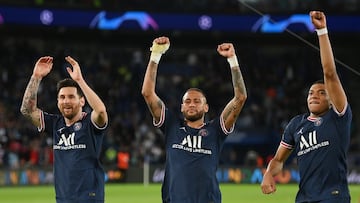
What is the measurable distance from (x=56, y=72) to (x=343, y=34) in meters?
12.0

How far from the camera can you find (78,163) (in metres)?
8.27

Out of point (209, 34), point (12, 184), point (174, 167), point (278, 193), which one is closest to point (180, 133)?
point (174, 167)

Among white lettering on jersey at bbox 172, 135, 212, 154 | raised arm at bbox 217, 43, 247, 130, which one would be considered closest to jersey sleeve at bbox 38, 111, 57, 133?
white lettering on jersey at bbox 172, 135, 212, 154

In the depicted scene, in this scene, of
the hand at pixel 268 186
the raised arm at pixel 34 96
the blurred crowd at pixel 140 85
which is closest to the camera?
the hand at pixel 268 186

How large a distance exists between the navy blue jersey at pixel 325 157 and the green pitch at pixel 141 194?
35.7 feet

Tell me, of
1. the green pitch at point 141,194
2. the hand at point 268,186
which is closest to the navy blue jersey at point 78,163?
the hand at point 268,186

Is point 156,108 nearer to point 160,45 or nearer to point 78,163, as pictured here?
point 160,45

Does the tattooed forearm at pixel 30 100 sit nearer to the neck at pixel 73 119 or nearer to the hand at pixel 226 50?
the neck at pixel 73 119

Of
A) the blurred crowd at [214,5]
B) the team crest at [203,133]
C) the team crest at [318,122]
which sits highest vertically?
the blurred crowd at [214,5]

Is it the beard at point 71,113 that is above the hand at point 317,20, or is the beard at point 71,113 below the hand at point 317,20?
below

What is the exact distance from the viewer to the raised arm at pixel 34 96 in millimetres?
8859

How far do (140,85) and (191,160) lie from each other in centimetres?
2484

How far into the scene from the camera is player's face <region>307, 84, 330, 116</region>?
762cm

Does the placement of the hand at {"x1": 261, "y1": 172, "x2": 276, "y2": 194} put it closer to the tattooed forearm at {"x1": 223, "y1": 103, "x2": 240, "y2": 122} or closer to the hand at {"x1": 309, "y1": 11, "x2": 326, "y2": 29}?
the tattooed forearm at {"x1": 223, "y1": 103, "x2": 240, "y2": 122}
